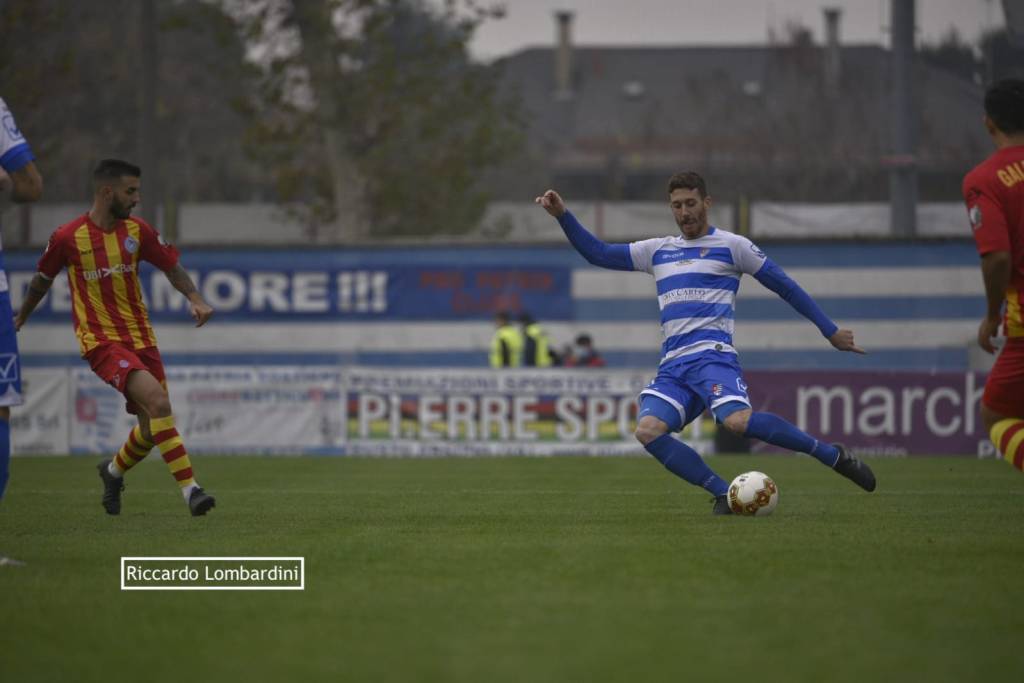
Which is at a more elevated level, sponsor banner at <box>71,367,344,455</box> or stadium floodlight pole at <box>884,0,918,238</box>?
stadium floodlight pole at <box>884,0,918,238</box>

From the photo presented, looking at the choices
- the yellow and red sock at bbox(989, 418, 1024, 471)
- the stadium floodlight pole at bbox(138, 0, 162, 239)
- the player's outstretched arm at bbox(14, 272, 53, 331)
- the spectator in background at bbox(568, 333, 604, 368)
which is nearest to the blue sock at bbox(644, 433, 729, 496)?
the yellow and red sock at bbox(989, 418, 1024, 471)

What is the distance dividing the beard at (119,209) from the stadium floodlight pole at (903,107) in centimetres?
1554

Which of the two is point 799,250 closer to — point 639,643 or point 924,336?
point 924,336

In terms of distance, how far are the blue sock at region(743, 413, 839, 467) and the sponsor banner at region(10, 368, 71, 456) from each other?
13557 millimetres

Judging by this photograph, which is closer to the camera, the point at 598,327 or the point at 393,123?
the point at 598,327

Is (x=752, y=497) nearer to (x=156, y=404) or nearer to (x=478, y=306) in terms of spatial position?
(x=156, y=404)

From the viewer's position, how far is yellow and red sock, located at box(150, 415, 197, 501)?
30.1 feet

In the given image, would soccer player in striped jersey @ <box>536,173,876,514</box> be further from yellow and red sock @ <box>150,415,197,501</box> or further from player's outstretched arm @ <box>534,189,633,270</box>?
yellow and red sock @ <box>150,415,197,501</box>

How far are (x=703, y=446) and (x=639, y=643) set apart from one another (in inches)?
584

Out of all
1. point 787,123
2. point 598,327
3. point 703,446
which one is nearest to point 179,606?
point 703,446

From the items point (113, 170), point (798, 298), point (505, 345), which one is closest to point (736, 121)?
point (505, 345)

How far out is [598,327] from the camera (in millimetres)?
22609

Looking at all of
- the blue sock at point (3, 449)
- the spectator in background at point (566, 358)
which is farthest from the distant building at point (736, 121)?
the blue sock at point (3, 449)

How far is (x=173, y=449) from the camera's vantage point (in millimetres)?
9164
